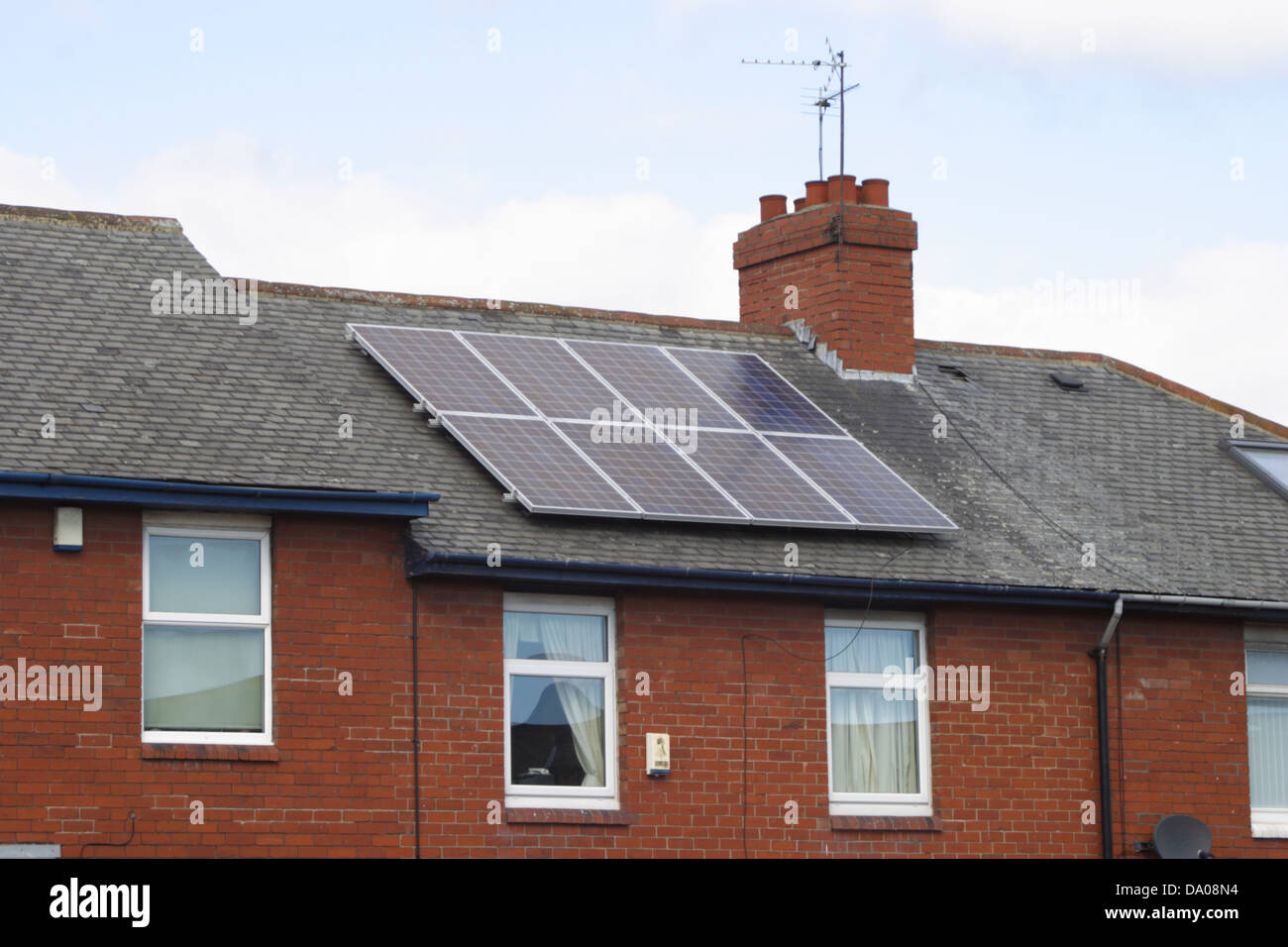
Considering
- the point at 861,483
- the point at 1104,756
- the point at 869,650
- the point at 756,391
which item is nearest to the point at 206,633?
the point at 869,650

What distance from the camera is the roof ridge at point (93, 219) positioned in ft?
68.1

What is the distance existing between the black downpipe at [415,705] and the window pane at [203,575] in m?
1.26

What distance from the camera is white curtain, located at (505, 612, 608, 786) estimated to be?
61.8 feet

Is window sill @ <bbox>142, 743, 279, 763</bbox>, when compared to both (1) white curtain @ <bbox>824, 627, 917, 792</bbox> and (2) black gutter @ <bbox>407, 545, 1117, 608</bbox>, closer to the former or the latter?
(2) black gutter @ <bbox>407, 545, 1117, 608</bbox>

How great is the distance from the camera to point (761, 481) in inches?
803

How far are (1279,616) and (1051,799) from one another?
3016 mm

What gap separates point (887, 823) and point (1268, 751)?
4.28 meters

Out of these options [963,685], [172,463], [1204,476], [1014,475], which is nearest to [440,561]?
[172,463]

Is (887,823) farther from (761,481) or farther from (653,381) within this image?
(653,381)

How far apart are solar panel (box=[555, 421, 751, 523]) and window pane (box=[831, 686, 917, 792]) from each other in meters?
1.98

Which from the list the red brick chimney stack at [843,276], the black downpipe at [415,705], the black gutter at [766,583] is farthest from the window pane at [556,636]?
the red brick chimney stack at [843,276]

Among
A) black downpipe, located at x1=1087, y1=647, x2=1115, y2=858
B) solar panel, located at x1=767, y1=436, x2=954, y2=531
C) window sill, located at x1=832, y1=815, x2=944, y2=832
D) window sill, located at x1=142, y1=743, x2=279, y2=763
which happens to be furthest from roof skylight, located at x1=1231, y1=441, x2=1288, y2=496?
window sill, located at x1=142, y1=743, x2=279, y2=763

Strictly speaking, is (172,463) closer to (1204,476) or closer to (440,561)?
(440,561)
